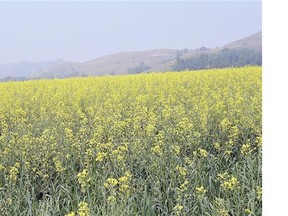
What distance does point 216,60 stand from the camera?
10594 millimetres

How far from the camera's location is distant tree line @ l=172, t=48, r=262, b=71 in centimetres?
956

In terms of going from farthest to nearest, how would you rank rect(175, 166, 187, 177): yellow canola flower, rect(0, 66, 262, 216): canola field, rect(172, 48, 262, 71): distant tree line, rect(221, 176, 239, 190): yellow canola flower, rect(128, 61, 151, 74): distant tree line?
rect(128, 61, 151, 74): distant tree line < rect(172, 48, 262, 71): distant tree line < rect(175, 166, 187, 177): yellow canola flower < rect(0, 66, 262, 216): canola field < rect(221, 176, 239, 190): yellow canola flower

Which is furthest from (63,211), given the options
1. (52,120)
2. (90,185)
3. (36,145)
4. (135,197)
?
(52,120)

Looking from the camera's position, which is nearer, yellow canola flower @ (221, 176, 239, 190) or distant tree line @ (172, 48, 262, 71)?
yellow canola flower @ (221, 176, 239, 190)

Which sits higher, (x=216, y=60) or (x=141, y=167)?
(x=216, y=60)

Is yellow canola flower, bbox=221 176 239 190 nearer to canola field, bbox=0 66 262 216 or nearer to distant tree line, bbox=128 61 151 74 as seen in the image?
canola field, bbox=0 66 262 216

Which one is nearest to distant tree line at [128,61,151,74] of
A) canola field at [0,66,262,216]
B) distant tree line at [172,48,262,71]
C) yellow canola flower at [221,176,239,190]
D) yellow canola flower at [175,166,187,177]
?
distant tree line at [172,48,262,71]

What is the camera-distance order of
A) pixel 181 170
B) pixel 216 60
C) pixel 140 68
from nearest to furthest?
1. pixel 181 170
2. pixel 216 60
3. pixel 140 68

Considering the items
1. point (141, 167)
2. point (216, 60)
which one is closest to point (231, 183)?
point (141, 167)

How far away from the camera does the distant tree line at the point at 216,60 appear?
31.4 feet

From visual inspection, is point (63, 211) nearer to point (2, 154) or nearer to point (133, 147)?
point (133, 147)

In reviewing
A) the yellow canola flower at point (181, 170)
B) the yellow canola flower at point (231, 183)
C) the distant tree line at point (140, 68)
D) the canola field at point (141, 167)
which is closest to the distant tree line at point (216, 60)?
the distant tree line at point (140, 68)

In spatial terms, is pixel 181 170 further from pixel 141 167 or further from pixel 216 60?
pixel 216 60

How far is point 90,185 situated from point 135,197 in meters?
0.36
